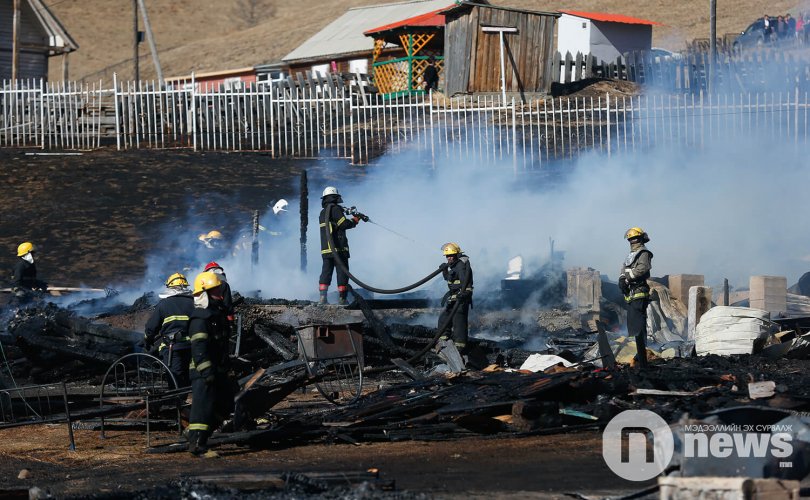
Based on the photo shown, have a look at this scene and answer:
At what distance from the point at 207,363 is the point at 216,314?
1.55 feet

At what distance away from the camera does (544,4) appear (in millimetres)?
54719

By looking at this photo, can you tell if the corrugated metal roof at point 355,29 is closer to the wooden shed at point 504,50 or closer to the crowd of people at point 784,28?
the crowd of people at point 784,28

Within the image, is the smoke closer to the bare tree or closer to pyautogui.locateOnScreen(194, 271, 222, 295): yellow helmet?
pyautogui.locateOnScreen(194, 271, 222, 295): yellow helmet

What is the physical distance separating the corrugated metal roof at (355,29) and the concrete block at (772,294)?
26.8 metres

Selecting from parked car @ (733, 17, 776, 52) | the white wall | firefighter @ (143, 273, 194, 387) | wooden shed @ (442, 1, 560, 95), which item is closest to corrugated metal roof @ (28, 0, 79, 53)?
the white wall

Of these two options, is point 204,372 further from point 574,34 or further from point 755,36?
point 755,36

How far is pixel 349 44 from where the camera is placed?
4306 centimetres

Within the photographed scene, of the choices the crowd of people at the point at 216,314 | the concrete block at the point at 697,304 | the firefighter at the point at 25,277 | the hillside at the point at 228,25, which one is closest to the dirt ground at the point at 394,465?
the crowd of people at the point at 216,314

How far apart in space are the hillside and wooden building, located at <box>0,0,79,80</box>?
16.9m

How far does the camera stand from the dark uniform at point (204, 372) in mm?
9648

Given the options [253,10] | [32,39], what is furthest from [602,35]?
[253,10]

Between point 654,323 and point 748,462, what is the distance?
9.38 m

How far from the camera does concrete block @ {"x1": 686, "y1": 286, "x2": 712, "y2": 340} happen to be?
1567 centimetres

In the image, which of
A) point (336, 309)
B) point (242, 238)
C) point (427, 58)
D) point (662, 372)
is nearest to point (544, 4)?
Result: point (427, 58)
